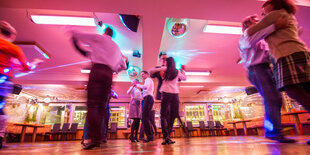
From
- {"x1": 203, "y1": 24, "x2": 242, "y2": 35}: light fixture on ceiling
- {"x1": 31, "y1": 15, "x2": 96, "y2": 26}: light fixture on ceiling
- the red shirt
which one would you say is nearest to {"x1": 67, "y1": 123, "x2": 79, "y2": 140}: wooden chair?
{"x1": 31, "y1": 15, "x2": 96, "y2": 26}: light fixture on ceiling

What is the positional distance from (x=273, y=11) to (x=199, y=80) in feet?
20.6

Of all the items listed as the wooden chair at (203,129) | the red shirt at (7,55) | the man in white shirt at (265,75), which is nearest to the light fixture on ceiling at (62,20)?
the red shirt at (7,55)

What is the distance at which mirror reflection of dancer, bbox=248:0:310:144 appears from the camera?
3.42 feet

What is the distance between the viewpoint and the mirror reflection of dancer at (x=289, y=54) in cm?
104

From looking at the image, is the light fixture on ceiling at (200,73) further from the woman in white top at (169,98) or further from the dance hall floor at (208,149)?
the dance hall floor at (208,149)

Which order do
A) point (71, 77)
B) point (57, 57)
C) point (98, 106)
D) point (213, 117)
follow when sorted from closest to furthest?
point (98, 106) < point (57, 57) < point (71, 77) < point (213, 117)

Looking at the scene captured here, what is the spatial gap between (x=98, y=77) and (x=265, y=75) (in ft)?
4.83

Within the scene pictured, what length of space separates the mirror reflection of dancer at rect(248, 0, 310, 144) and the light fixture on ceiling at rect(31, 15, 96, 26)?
3.30m

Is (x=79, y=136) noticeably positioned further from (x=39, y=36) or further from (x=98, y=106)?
(x=98, y=106)

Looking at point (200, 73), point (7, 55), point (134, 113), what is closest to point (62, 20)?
point (7, 55)

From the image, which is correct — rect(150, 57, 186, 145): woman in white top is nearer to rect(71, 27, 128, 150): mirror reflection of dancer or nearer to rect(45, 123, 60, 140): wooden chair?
rect(71, 27, 128, 150): mirror reflection of dancer

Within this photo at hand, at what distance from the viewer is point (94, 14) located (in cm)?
342

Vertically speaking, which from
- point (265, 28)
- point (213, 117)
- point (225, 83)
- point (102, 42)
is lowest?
point (213, 117)

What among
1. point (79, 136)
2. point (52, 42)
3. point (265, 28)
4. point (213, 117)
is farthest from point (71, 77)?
point (213, 117)
